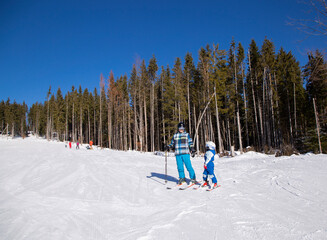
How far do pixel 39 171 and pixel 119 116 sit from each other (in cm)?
2882

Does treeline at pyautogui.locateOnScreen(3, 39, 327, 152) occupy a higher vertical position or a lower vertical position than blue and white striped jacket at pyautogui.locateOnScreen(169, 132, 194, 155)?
higher

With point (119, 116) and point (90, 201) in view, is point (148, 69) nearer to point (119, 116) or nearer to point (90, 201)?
point (119, 116)

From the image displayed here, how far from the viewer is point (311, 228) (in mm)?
2252

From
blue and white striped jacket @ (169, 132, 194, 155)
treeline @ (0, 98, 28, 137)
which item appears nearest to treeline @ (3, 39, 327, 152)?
blue and white striped jacket @ (169, 132, 194, 155)

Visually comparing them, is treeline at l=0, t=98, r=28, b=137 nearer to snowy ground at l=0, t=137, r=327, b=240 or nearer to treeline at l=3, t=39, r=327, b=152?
treeline at l=3, t=39, r=327, b=152

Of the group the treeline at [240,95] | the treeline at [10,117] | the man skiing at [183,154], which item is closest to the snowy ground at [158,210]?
the man skiing at [183,154]

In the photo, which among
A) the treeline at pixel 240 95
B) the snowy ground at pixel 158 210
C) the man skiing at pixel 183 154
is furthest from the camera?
the treeline at pixel 240 95

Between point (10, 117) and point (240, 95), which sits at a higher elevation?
point (10, 117)

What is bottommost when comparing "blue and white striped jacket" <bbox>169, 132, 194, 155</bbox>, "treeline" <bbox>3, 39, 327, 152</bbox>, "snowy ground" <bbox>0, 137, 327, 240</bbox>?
"snowy ground" <bbox>0, 137, 327, 240</bbox>

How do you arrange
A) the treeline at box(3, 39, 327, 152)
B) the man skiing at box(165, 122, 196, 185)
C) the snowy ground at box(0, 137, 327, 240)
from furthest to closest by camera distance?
1. the treeline at box(3, 39, 327, 152)
2. the man skiing at box(165, 122, 196, 185)
3. the snowy ground at box(0, 137, 327, 240)

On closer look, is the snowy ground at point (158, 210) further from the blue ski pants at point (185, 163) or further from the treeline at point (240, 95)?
the treeline at point (240, 95)

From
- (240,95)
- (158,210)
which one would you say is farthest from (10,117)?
(158,210)

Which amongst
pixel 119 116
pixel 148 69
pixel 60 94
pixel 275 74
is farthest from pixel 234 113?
pixel 60 94

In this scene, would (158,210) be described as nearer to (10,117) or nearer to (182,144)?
(182,144)
